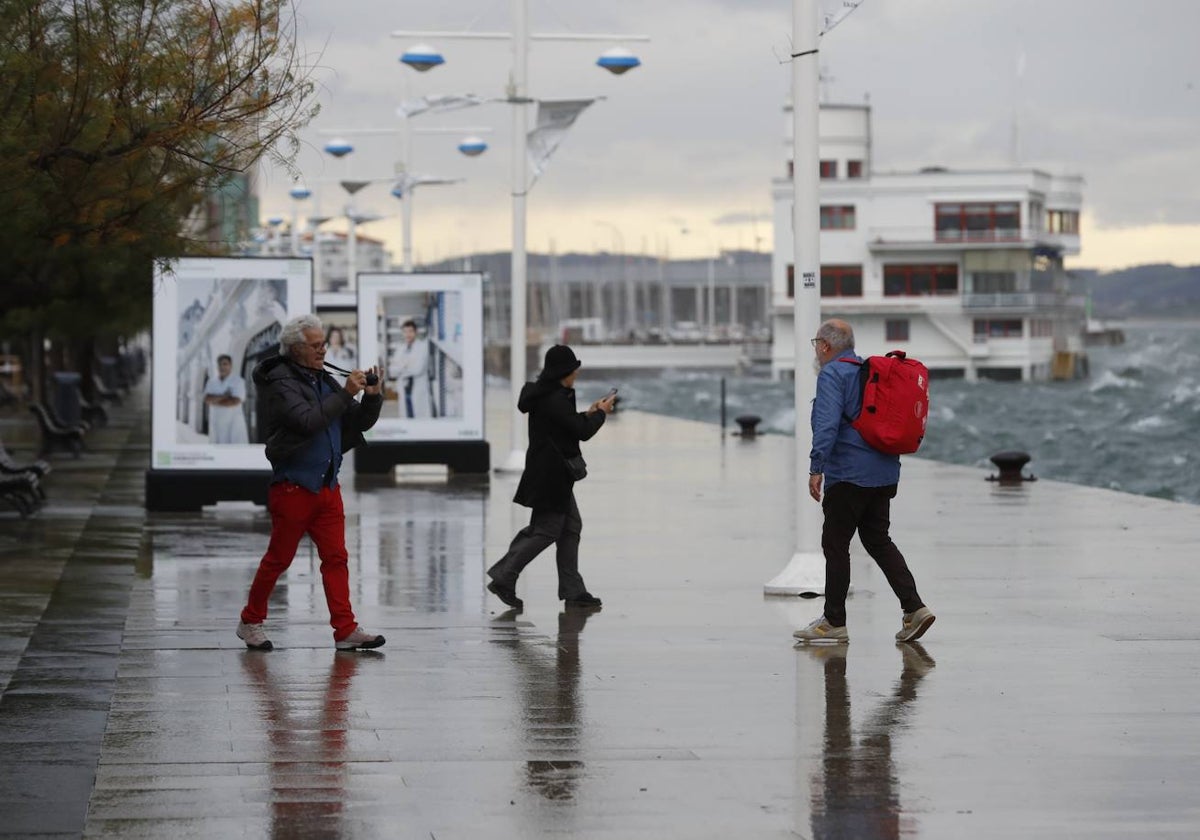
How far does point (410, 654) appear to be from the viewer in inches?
452

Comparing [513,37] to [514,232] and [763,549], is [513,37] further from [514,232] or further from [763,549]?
[763,549]

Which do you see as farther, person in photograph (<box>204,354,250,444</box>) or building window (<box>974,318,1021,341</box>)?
building window (<box>974,318,1021,341</box>)

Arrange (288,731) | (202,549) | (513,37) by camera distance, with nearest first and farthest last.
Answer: (288,731) → (202,549) → (513,37)

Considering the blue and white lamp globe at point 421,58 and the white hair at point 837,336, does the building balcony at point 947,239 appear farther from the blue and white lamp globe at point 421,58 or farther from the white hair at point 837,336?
the white hair at point 837,336

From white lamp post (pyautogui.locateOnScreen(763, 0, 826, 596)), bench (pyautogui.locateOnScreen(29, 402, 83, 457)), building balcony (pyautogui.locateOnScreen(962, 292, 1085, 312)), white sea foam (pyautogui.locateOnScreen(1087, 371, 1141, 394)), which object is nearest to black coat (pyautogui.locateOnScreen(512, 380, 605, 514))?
white lamp post (pyautogui.locateOnScreen(763, 0, 826, 596))

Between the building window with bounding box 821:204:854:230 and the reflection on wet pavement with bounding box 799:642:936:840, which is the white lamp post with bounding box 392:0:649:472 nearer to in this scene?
the reflection on wet pavement with bounding box 799:642:936:840

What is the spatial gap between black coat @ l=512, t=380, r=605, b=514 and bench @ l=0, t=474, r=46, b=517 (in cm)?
774

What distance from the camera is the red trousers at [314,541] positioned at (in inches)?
450

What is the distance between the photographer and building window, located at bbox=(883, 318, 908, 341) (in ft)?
362

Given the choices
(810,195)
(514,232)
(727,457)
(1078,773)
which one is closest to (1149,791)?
(1078,773)

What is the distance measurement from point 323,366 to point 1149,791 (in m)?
5.49

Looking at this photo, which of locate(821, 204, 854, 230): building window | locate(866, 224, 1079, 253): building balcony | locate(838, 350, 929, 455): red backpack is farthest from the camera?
locate(866, 224, 1079, 253): building balcony

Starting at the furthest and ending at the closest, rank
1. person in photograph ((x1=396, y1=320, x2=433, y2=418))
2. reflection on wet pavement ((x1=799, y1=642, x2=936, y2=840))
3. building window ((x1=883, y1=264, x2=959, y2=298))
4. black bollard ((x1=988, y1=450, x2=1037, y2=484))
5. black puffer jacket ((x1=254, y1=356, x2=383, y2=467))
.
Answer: building window ((x1=883, y1=264, x2=959, y2=298))
person in photograph ((x1=396, y1=320, x2=433, y2=418))
black bollard ((x1=988, y1=450, x2=1037, y2=484))
black puffer jacket ((x1=254, y1=356, x2=383, y2=467))
reflection on wet pavement ((x1=799, y1=642, x2=936, y2=840))

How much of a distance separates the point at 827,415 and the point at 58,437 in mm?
22503
